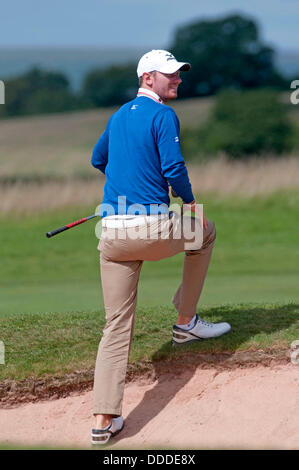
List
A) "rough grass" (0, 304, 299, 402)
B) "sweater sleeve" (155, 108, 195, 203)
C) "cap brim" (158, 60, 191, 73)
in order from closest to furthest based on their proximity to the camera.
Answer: "sweater sleeve" (155, 108, 195, 203), "cap brim" (158, 60, 191, 73), "rough grass" (0, 304, 299, 402)

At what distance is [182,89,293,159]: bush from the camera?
52.3m

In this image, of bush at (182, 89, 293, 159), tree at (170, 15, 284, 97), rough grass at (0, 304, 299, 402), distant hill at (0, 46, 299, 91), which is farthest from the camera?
distant hill at (0, 46, 299, 91)

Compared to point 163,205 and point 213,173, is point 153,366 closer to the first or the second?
point 163,205

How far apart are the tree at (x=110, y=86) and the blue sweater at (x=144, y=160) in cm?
8037

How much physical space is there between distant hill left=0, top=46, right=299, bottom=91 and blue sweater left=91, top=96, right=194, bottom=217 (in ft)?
275

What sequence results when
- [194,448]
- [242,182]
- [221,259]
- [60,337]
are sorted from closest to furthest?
[194,448], [60,337], [221,259], [242,182]

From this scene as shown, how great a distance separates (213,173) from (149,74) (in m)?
16.5

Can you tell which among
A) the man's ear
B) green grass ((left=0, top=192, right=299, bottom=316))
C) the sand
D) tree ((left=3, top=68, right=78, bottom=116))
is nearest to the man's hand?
the man's ear

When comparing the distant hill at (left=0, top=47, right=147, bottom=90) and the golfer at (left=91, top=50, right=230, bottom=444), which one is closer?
the golfer at (left=91, top=50, right=230, bottom=444)

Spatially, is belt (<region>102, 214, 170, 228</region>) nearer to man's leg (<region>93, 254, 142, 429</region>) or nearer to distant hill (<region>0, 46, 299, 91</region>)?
man's leg (<region>93, 254, 142, 429</region>)

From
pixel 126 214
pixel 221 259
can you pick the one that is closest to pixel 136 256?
pixel 126 214

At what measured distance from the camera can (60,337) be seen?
21.6ft

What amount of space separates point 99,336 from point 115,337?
1.16 meters

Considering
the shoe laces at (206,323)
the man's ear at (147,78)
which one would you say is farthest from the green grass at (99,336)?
the man's ear at (147,78)
